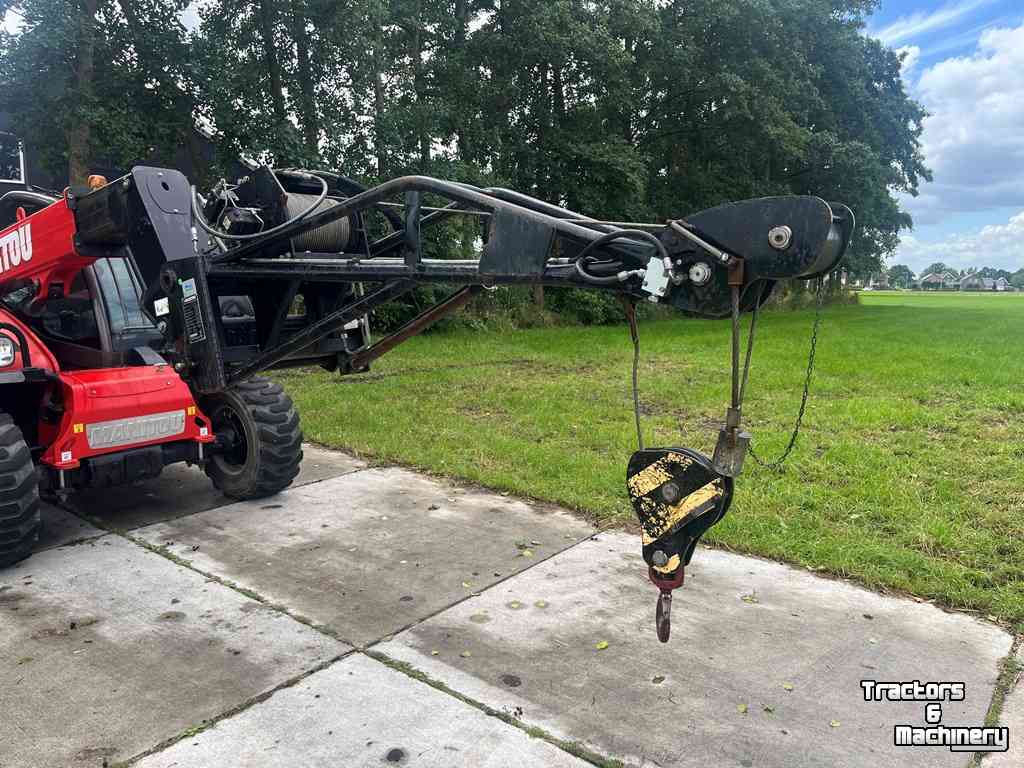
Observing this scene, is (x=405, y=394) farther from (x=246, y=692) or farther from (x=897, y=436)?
(x=246, y=692)

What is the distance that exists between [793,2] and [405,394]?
2228 centimetres

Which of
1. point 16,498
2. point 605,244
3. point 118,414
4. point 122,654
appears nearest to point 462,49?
point 118,414

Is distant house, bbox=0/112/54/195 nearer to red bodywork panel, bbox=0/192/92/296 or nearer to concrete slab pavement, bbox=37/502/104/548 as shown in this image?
red bodywork panel, bbox=0/192/92/296

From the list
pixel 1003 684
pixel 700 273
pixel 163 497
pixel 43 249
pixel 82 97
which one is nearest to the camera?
pixel 700 273

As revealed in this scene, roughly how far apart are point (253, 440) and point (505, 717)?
3.04 metres

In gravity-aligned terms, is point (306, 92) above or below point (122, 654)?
above

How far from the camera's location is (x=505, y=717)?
286 cm

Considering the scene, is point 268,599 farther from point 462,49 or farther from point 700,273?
point 462,49

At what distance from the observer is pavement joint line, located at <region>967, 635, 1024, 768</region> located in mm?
2686

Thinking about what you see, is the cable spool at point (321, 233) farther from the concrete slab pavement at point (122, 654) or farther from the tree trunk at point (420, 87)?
the tree trunk at point (420, 87)

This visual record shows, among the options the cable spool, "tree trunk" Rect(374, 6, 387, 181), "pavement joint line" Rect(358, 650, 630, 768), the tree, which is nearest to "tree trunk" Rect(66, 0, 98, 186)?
the tree

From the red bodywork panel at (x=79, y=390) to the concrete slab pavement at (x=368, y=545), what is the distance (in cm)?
65

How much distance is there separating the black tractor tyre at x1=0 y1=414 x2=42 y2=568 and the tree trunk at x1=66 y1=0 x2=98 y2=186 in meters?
8.46

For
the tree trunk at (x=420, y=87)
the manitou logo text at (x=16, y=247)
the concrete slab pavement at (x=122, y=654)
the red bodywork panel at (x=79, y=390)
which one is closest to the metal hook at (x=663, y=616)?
the concrete slab pavement at (x=122, y=654)
